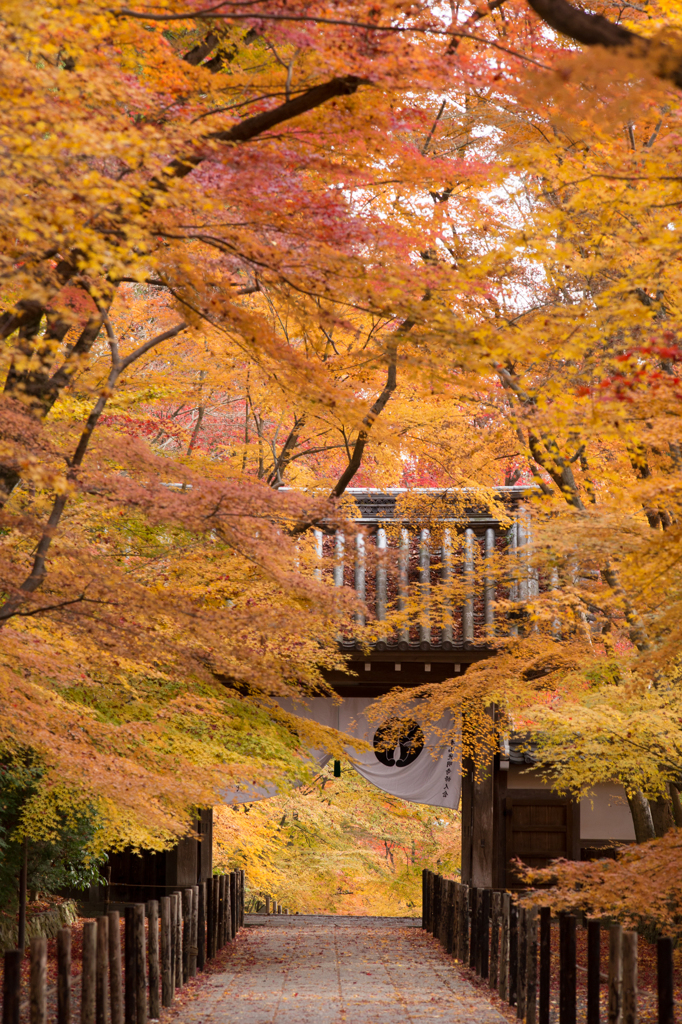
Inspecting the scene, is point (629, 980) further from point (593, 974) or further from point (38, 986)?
point (38, 986)

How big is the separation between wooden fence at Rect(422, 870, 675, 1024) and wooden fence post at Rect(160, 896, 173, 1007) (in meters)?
3.02

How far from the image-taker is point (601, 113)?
11.9 feet

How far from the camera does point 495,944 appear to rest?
9.56 metres

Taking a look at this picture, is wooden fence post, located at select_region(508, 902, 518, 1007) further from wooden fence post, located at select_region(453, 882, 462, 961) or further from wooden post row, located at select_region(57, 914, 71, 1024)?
wooden post row, located at select_region(57, 914, 71, 1024)

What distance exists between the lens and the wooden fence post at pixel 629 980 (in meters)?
5.97

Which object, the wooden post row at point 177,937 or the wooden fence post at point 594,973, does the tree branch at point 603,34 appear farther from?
the wooden post row at point 177,937

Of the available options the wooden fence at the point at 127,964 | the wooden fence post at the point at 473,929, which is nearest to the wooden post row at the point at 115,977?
the wooden fence at the point at 127,964

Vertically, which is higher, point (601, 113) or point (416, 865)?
point (601, 113)

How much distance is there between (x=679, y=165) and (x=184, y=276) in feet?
10.7

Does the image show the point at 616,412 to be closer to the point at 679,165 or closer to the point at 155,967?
the point at 679,165

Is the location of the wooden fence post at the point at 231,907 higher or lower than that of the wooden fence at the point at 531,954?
lower

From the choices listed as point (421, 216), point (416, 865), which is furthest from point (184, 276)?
point (416, 865)

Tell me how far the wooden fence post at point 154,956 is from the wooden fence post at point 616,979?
3.67 m

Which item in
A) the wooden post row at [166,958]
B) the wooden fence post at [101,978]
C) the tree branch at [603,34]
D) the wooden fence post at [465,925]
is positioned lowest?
the wooden fence post at [465,925]
